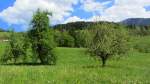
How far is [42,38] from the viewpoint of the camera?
55.0 metres

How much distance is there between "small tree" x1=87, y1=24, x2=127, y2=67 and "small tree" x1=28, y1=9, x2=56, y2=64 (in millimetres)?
15958

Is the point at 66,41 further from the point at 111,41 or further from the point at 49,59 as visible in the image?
the point at 111,41

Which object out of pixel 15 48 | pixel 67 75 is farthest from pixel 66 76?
pixel 15 48

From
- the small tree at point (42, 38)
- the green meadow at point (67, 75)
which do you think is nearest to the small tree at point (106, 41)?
the green meadow at point (67, 75)

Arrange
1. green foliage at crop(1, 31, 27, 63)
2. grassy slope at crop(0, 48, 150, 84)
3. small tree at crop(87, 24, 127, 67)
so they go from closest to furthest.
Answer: grassy slope at crop(0, 48, 150, 84) → small tree at crop(87, 24, 127, 67) → green foliage at crop(1, 31, 27, 63)

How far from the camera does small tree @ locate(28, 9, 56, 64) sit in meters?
54.4

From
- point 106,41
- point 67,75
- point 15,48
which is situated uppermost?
point 106,41

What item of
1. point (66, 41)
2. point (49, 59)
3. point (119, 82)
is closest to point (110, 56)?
point (49, 59)

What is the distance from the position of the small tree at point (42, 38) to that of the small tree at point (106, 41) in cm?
1596

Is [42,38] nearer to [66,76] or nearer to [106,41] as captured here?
[106,41]

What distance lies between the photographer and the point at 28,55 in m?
59.4

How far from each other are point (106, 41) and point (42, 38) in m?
18.4

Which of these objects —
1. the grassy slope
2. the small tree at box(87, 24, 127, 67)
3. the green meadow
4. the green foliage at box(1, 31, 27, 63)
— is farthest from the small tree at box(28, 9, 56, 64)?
the grassy slope

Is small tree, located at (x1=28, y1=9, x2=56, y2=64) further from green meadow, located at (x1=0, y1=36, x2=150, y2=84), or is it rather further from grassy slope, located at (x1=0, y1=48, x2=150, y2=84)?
grassy slope, located at (x1=0, y1=48, x2=150, y2=84)
